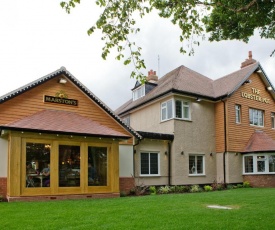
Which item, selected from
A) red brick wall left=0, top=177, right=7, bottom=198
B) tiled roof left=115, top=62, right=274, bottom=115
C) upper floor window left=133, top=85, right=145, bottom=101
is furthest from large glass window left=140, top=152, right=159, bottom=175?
red brick wall left=0, top=177, right=7, bottom=198

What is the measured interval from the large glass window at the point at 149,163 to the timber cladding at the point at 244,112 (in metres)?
5.29

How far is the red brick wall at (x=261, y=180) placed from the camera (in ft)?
73.4

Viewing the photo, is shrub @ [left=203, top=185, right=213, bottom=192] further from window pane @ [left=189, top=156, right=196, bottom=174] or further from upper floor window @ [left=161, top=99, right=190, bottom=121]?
upper floor window @ [left=161, top=99, right=190, bottom=121]

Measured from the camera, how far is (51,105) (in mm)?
16734

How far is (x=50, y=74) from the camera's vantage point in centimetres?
1664

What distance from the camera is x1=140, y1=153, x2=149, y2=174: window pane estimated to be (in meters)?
20.4

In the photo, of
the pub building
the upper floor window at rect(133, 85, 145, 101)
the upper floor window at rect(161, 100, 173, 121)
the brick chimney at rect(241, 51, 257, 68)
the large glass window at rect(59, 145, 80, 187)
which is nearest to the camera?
the pub building

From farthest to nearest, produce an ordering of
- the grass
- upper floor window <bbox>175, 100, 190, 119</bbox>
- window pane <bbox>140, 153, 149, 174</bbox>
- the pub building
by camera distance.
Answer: upper floor window <bbox>175, 100, 190, 119</bbox>, window pane <bbox>140, 153, 149, 174</bbox>, the pub building, the grass

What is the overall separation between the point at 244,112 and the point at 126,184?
442 inches

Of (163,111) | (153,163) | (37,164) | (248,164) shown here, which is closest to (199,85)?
(163,111)

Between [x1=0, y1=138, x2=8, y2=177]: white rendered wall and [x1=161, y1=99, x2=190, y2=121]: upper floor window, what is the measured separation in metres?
10.8

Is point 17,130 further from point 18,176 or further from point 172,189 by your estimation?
point 172,189

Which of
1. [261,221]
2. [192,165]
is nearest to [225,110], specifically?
[192,165]

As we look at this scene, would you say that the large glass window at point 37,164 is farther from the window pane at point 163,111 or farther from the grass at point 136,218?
the window pane at point 163,111
